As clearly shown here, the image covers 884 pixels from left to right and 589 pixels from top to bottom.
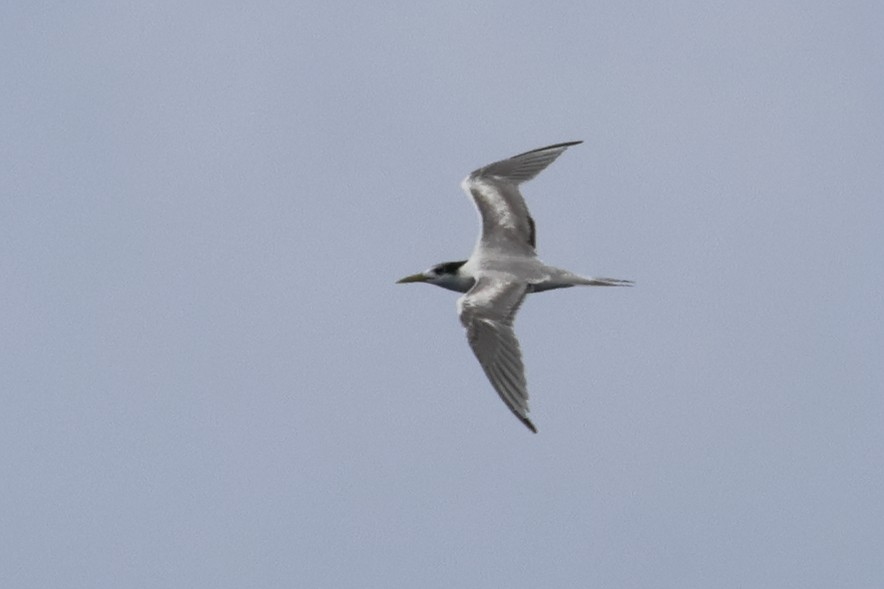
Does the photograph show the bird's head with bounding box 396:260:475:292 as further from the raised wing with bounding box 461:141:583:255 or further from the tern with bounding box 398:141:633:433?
the raised wing with bounding box 461:141:583:255

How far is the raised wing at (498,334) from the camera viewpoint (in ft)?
93.1

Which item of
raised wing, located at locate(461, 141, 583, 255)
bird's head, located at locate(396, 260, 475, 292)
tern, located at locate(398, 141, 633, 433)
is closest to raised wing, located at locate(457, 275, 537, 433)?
tern, located at locate(398, 141, 633, 433)

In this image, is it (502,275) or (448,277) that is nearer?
(502,275)

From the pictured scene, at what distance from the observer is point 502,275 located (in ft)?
105

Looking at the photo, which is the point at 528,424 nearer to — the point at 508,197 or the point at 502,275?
the point at 502,275

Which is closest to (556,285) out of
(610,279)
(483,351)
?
(610,279)

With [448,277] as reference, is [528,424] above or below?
below

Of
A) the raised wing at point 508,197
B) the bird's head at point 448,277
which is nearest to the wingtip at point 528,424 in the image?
the bird's head at point 448,277

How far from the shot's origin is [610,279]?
105 feet

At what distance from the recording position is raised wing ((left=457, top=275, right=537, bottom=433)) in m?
28.4

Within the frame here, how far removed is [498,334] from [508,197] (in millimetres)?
5404

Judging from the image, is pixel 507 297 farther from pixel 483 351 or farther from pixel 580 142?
pixel 580 142

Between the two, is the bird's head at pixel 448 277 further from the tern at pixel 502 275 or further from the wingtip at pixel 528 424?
the wingtip at pixel 528 424

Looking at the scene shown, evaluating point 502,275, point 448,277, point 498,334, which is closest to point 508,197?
point 448,277
